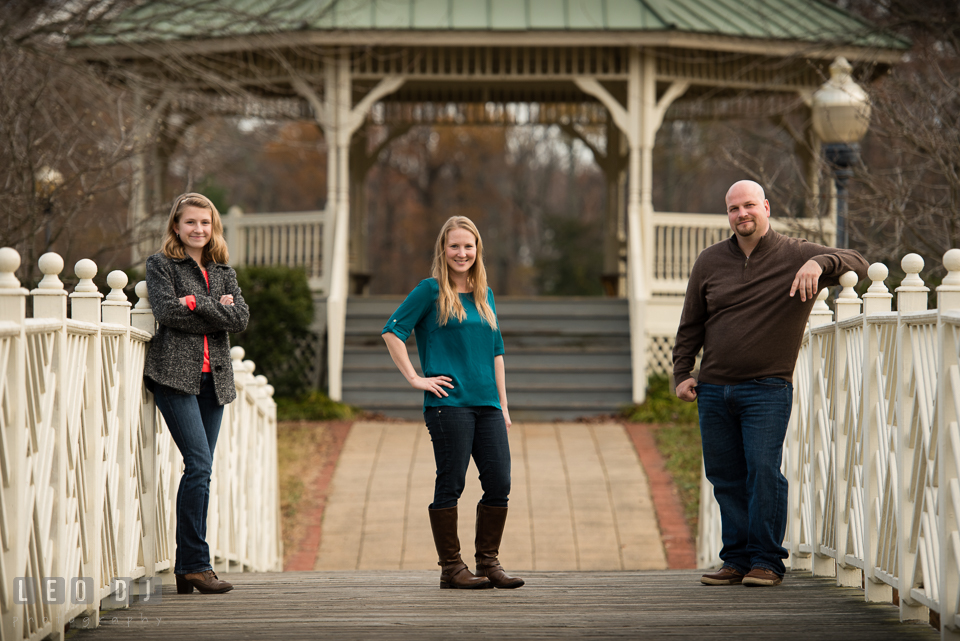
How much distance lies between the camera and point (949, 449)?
120 inches

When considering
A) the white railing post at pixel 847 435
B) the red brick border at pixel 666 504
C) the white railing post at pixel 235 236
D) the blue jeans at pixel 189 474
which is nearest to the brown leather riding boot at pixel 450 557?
the blue jeans at pixel 189 474

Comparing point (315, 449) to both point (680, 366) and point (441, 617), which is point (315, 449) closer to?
point (680, 366)

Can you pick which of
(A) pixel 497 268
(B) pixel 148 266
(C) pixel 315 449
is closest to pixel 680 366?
(B) pixel 148 266

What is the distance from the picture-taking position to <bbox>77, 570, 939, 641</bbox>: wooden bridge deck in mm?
3330

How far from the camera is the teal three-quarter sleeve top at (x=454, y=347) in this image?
4.39 m

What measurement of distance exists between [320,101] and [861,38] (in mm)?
6309

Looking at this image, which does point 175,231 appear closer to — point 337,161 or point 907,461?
point 907,461

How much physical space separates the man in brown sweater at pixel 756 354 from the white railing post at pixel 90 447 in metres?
2.52

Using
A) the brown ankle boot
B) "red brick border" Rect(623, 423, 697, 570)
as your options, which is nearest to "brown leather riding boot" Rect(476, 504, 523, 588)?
the brown ankle boot

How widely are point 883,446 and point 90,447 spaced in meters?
2.88

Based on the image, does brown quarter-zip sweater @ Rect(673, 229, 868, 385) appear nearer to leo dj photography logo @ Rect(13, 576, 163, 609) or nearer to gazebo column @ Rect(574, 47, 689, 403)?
leo dj photography logo @ Rect(13, 576, 163, 609)

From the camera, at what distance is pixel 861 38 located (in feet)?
36.8

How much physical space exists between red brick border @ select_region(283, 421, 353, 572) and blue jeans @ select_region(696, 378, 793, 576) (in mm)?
3289

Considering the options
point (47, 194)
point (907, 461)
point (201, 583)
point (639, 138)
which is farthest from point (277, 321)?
point (907, 461)
